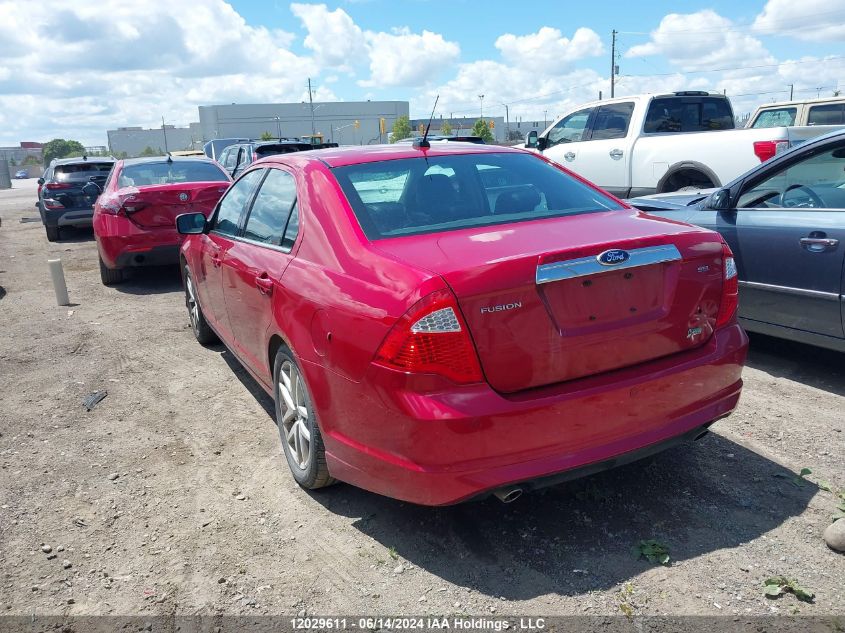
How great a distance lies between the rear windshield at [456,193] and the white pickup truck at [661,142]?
5151mm

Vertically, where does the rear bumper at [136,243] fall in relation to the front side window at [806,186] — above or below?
below

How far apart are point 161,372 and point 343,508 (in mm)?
2829

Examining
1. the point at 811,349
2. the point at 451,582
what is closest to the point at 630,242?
the point at 451,582

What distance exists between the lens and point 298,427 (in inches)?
139

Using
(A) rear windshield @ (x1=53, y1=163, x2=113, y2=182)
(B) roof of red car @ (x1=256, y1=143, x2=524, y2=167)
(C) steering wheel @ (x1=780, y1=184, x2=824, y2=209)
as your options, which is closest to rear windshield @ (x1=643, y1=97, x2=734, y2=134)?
(C) steering wheel @ (x1=780, y1=184, x2=824, y2=209)

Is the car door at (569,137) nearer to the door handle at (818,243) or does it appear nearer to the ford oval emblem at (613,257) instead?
the door handle at (818,243)

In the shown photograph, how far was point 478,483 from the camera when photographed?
8.65ft

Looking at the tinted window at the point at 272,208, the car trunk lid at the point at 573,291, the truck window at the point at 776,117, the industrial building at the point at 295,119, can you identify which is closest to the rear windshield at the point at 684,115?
the truck window at the point at 776,117

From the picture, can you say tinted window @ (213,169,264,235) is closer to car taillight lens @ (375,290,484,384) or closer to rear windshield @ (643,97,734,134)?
car taillight lens @ (375,290,484,384)

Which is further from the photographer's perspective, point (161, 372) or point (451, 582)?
point (161, 372)

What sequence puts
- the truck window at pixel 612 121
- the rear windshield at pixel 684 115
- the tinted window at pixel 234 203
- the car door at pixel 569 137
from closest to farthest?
the tinted window at pixel 234 203 → the rear windshield at pixel 684 115 → the truck window at pixel 612 121 → the car door at pixel 569 137

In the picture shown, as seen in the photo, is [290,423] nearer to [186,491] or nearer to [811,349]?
[186,491]

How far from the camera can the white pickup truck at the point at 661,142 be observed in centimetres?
812

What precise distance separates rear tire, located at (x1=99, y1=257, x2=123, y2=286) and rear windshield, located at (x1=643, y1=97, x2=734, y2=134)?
24.5 ft
